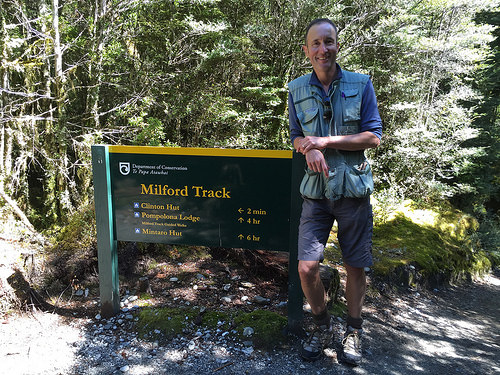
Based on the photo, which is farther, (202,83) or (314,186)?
(202,83)

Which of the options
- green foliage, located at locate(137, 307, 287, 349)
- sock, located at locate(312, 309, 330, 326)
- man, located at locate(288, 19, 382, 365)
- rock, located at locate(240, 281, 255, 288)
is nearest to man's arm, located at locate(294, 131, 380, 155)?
man, located at locate(288, 19, 382, 365)

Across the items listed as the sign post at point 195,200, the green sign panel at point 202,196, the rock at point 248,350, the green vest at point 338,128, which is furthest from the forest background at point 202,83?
the green vest at point 338,128

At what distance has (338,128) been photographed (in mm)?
2697

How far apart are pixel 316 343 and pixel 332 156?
1.63m

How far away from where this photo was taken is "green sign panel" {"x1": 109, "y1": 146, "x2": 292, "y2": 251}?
3.23m

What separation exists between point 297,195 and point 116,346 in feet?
7.11

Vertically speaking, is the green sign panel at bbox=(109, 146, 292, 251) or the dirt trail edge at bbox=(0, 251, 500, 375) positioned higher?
the green sign panel at bbox=(109, 146, 292, 251)

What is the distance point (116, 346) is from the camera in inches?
123

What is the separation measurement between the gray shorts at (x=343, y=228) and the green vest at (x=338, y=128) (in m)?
0.10

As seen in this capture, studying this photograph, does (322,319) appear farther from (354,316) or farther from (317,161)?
(317,161)

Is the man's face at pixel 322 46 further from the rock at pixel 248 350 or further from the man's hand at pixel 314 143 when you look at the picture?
the rock at pixel 248 350

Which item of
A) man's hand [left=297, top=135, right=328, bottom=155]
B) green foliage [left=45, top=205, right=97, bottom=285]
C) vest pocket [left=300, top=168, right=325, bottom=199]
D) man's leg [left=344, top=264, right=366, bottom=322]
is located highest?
man's hand [left=297, top=135, right=328, bottom=155]

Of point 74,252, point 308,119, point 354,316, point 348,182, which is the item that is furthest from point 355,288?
point 74,252

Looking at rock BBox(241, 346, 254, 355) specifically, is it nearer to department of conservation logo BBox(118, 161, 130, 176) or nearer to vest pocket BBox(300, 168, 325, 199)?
vest pocket BBox(300, 168, 325, 199)
